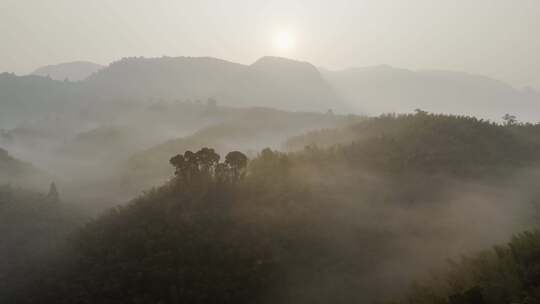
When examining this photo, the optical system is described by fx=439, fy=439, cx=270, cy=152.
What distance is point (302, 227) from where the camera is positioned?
3841 centimetres

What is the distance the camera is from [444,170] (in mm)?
47750

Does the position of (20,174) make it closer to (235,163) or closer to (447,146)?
(235,163)

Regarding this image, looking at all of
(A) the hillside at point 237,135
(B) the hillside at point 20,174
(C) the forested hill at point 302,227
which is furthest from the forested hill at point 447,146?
(B) the hillside at point 20,174

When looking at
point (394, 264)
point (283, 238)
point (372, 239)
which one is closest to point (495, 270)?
point (394, 264)

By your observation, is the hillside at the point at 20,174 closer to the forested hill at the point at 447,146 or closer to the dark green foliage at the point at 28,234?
the dark green foliage at the point at 28,234

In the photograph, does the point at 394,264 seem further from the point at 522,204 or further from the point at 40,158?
the point at 40,158

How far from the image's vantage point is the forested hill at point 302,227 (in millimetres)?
32656

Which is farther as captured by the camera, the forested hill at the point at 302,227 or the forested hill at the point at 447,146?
the forested hill at the point at 447,146

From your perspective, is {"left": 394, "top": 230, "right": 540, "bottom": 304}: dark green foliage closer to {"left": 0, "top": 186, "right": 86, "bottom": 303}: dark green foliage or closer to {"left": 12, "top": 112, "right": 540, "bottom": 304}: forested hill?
{"left": 12, "top": 112, "right": 540, "bottom": 304}: forested hill

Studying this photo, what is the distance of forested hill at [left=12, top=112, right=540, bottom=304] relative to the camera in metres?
32.7

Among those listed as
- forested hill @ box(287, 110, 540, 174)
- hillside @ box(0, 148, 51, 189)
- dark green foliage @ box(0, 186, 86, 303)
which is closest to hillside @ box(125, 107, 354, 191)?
hillside @ box(0, 148, 51, 189)

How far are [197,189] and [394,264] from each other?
67.9ft

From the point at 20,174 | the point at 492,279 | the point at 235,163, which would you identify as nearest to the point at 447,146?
the point at 235,163

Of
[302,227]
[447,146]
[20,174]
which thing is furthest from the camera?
[20,174]
